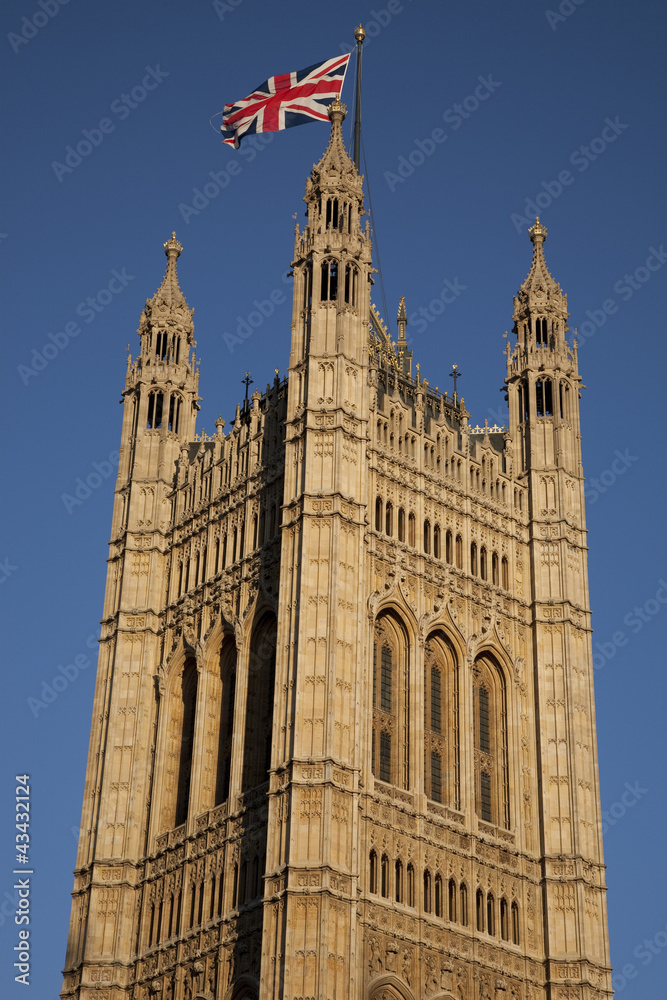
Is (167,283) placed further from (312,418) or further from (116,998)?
(116,998)

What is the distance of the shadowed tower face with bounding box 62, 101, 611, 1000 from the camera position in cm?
4975

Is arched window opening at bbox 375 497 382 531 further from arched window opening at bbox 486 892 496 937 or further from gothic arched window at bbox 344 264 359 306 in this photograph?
arched window opening at bbox 486 892 496 937

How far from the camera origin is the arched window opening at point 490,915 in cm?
5256

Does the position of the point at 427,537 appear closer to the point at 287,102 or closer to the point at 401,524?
the point at 401,524

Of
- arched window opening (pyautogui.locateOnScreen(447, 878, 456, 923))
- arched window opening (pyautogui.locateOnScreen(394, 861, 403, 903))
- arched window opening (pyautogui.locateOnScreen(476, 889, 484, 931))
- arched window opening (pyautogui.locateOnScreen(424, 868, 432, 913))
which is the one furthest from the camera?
arched window opening (pyautogui.locateOnScreen(476, 889, 484, 931))

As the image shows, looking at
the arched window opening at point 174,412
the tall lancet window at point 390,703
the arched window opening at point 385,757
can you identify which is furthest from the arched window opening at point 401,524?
the arched window opening at point 174,412

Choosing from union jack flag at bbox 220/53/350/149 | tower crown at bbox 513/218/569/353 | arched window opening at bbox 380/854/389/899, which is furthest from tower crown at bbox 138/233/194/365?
arched window opening at bbox 380/854/389/899

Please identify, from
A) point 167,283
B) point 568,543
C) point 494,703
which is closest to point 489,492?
point 568,543

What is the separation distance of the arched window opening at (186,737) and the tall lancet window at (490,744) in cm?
860

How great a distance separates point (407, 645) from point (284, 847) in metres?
9.06

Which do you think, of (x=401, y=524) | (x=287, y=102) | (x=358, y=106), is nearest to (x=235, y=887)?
(x=401, y=524)

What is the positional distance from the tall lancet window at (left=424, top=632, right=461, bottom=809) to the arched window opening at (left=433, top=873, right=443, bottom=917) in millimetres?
2676

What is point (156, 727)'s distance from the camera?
190ft

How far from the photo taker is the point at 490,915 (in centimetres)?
5281
